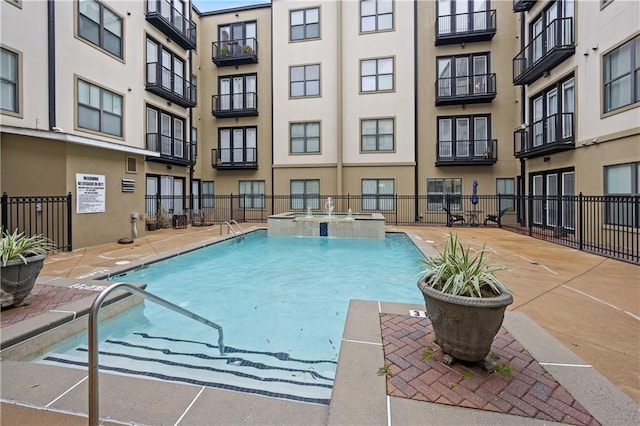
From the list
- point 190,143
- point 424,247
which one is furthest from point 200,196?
point 424,247

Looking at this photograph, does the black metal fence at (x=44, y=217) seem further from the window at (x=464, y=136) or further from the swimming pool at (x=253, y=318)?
the window at (x=464, y=136)

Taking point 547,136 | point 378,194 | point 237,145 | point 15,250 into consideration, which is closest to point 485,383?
point 15,250

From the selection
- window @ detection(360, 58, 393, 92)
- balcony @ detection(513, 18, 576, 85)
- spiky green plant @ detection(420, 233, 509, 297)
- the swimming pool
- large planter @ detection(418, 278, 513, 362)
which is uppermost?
window @ detection(360, 58, 393, 92)

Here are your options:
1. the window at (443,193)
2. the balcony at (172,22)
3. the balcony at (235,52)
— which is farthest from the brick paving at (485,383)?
the balcony at (235,52)

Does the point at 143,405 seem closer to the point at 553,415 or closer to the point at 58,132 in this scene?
the point at 553,415

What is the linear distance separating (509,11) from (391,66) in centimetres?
623

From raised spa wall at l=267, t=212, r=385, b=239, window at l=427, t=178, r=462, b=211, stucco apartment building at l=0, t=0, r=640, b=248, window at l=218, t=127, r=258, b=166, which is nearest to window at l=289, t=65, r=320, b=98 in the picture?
stucco apartment building at l=0, t=0, r=640, b=248

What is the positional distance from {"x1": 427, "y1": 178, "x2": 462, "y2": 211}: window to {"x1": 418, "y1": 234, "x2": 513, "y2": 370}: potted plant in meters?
15.4

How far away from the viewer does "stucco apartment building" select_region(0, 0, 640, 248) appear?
9.05 m

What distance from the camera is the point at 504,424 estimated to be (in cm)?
199

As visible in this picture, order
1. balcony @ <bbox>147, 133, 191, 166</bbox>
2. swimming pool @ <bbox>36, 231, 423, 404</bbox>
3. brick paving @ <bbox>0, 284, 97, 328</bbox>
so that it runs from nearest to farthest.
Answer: swimming pool @ <bbox>36, 231, 423, 404</bbox> → brick paving @ <bbox>0, 284, 97, 328</bbox> → balcony @ <bbox>147, 133, 191, 166</bbox>

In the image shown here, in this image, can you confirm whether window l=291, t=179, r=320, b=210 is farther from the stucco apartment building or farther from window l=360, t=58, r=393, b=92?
window l=360, t=58, r=393, b=92

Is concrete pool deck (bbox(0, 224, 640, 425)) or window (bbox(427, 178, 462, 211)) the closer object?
concrete pool deck (bbox(0, 224, 640, 425))

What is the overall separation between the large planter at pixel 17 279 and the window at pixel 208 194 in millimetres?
16258
